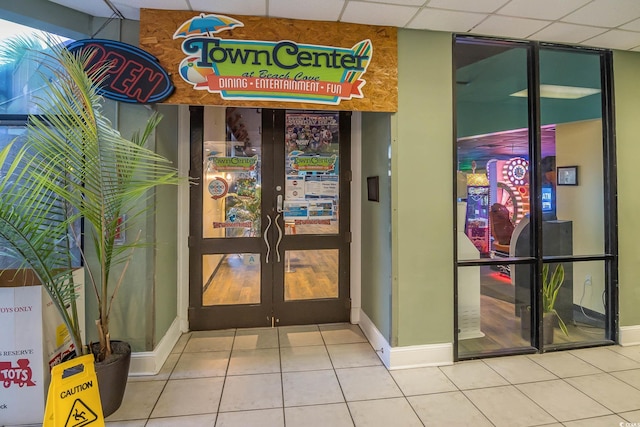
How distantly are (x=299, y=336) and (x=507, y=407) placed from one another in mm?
1812

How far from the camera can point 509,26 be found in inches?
104

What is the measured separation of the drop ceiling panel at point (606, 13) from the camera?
2.34 metres

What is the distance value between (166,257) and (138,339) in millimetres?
696

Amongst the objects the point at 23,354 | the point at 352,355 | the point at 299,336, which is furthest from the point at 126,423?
the point at 352,355

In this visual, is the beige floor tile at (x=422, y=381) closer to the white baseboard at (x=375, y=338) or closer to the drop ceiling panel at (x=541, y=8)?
the white baseboard at (x=375, y=338)

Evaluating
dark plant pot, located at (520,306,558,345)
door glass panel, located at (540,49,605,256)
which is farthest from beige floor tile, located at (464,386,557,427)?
door glass panel, located at (540,49,605,256)

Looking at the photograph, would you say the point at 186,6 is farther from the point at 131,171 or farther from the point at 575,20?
the point at 575,20

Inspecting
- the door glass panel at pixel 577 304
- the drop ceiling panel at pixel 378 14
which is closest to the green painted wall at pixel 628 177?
the door glass panel at pixel 577 304

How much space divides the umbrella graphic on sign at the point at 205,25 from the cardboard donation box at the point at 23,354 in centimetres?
193

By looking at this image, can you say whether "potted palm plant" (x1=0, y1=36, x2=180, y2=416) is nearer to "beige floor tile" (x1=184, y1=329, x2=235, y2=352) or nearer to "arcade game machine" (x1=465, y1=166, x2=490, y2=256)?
"beige floor tile" (x1=184, y1=329, x2=235, y2=352)

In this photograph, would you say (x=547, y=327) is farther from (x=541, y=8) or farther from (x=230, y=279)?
(x=230, y=279)

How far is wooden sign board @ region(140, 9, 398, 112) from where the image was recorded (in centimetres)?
238

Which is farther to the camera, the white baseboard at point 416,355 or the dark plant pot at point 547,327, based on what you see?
the dark plant pot at point 547,327

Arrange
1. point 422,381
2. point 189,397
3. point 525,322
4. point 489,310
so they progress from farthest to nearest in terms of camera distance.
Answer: point 489,310 < point 525,322 < point 422,381 < point 189,397
